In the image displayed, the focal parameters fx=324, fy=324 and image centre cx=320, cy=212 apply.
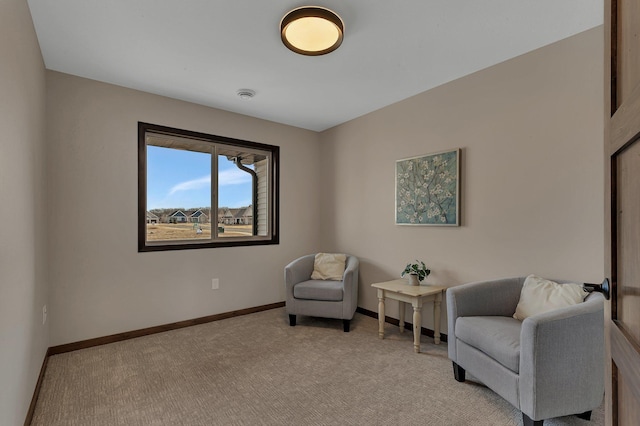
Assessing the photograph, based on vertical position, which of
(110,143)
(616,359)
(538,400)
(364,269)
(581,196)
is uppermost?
(110,143)

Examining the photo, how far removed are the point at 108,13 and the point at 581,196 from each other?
3391 millimetres

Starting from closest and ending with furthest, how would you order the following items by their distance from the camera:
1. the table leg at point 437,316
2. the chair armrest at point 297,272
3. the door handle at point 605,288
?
the door handle at point 605,288, the table leg at point 437,316, the chair armrest at point 297,272

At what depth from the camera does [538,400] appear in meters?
1.71

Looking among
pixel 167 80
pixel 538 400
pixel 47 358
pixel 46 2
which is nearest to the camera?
pixel 538 400

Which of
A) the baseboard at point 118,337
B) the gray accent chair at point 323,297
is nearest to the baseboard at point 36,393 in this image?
the baseboard at point 118,337

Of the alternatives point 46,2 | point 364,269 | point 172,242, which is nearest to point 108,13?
point 46,2

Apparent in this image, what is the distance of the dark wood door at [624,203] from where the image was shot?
721 mm

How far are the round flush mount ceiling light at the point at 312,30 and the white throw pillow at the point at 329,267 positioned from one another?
7.80 feet

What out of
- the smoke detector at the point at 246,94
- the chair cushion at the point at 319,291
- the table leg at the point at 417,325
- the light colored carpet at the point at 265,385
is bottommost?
the light colored carpet at the point at 265,385

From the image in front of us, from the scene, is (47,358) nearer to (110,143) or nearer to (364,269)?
(110,143)

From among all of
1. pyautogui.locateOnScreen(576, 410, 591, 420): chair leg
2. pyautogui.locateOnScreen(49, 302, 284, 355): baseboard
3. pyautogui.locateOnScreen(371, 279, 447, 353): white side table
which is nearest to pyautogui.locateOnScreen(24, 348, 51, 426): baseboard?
pyautogui.locateOnScreen(49, 302, 284, 355): baseboard

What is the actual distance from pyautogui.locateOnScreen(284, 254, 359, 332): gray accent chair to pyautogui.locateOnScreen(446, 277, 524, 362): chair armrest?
122 cm

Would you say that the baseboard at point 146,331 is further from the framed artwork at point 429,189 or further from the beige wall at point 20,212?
the framed artwork at point 429,189

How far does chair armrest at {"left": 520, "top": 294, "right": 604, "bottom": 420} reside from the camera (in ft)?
5.61
